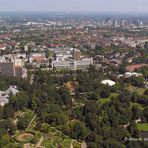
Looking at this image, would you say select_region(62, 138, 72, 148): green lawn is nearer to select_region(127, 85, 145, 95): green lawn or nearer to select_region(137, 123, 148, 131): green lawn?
select_region(137, 123, 148, 131): green lawn

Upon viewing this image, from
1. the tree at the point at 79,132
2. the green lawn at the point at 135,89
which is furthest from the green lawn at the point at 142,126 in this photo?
the green lawn at the point at 135,89

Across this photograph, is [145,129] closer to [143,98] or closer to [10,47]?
[143,98]

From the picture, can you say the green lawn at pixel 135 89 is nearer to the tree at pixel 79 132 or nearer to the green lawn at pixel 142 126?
the green lawn at pixel 142 126

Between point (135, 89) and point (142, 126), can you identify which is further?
point (135, 89)

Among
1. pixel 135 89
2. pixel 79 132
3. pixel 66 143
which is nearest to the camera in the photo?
Result: pixel 66 143

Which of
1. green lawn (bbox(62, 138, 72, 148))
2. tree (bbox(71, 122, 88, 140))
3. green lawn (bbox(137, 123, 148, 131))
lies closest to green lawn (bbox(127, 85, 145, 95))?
green lawn (bbox(137, 123, 148, 131))

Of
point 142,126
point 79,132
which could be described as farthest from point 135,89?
point 79,132

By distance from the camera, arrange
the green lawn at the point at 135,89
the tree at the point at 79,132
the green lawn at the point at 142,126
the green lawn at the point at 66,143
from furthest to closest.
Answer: the green lawn at the point at 135,89, the green lawn at the point at 142,126, the tree at the point at 79,132, the green lawn at the point at 66,143

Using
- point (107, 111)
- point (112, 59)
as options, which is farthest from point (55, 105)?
point (112, 59)

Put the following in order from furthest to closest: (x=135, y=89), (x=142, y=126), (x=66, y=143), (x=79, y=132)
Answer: (x=135, y=89) < (x=142, y=126) < (x=79, y=132) < (x=66, y=143)

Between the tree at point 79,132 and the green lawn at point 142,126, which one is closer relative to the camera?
the tree at point 79,132

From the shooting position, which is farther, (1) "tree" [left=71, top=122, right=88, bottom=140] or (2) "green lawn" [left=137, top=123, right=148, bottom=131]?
(2) "green lawn" [left=137, top=123, right=148, bottom=131]

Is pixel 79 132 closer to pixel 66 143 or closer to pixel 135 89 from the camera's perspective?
pixel 66 143
